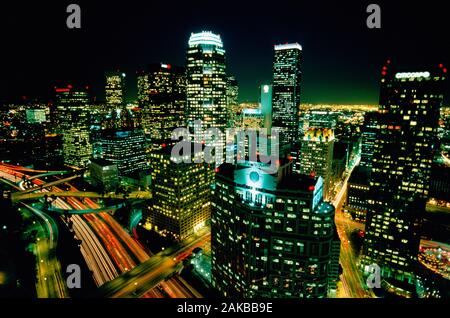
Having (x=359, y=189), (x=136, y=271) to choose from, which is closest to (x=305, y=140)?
(x=359, y=189)

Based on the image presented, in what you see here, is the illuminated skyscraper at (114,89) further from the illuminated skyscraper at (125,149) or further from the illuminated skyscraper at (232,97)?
the illuminated skyscraper at (125,149)

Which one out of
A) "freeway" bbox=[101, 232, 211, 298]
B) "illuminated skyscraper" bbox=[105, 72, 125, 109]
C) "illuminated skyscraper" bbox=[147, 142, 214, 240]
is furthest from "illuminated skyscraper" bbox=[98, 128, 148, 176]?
"illuminated skyscraper" bbox=[105, 72, 125, 109]

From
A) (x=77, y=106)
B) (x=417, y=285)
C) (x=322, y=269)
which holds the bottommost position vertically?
(x=417, y=285)

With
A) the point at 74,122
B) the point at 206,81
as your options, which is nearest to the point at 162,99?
the point at 74,122

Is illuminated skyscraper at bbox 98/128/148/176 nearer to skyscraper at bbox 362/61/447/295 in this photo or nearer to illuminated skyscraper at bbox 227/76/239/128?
illuminated skyscraper at bbox 227/76/239/128
